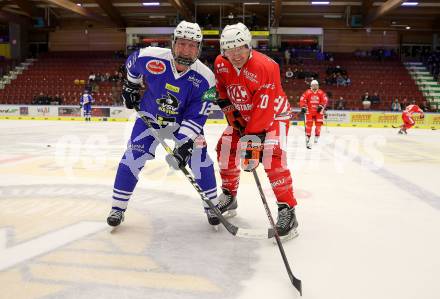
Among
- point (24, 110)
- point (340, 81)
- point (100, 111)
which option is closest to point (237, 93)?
point (100, 111)

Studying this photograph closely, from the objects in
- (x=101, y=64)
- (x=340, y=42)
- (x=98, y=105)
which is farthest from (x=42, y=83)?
(x=340, y=42)

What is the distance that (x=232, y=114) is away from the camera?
3244 mm

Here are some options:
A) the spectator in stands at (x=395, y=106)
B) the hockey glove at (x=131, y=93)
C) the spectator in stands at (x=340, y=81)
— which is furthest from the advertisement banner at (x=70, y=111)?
the hockey glove at (x=131, y=93)

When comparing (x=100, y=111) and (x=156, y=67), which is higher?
(x=156, y=67)

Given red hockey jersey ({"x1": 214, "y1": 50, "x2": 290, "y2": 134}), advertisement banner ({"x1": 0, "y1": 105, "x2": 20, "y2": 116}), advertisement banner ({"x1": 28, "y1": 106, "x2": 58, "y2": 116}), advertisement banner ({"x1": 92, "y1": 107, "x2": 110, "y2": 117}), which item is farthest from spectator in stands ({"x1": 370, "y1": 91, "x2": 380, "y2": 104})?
red hockey jersey ({"x1": 214, "y1": 50, "x2": 290, "y2": 134})

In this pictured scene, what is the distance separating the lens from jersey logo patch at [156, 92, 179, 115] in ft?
9.78

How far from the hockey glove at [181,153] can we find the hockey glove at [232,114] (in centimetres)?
49

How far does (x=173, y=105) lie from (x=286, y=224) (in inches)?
49.9

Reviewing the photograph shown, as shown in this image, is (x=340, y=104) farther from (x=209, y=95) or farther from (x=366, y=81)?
(x=209, y=95)

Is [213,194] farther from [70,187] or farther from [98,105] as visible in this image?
[98,105]

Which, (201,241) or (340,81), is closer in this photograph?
(201,241)

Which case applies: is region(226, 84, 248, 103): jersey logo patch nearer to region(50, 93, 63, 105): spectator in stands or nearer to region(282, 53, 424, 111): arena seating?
region(282, 53, 424, 111): arena seating

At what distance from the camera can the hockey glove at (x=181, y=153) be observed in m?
2.85

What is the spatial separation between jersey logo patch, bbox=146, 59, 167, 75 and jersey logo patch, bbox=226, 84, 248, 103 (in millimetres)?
542
